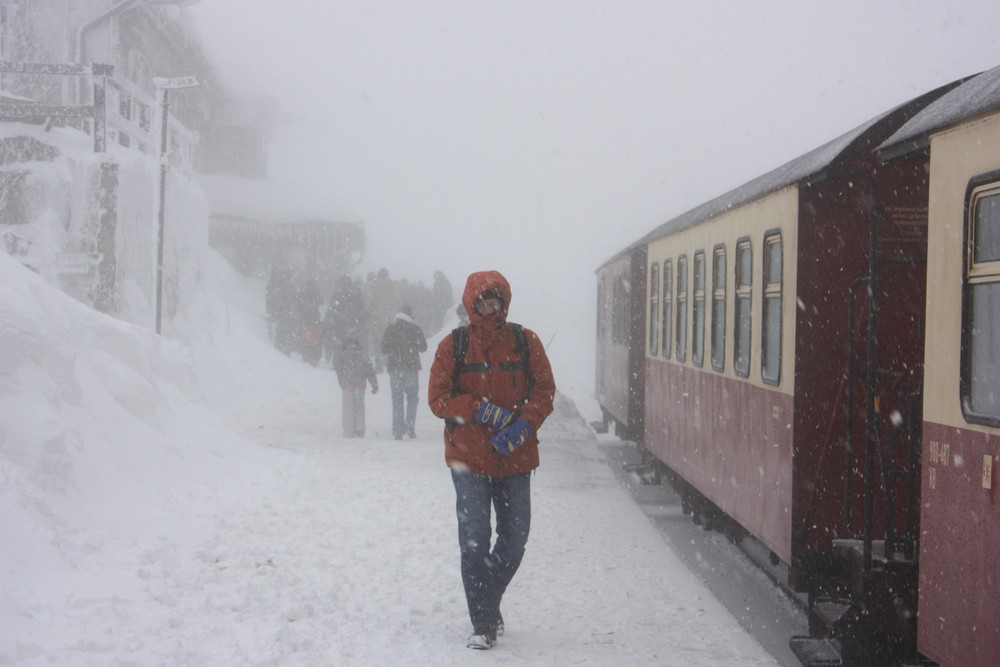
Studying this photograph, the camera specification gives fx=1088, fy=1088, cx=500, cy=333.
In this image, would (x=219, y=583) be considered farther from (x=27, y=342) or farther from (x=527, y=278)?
(x=527, y=278)

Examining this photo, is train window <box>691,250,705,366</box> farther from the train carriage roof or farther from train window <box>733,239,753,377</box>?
the train carriage roof

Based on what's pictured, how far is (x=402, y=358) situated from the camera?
15.8m

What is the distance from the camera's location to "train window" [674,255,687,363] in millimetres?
10812

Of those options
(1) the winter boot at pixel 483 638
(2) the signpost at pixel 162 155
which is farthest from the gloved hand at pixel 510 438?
(2) the signpost at pixel 162 155

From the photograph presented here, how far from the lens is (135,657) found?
5.08m

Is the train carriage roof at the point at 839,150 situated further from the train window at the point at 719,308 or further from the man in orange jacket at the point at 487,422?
the man in orange jacket at the point at 487,422

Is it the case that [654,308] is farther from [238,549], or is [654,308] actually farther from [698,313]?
[238,549]

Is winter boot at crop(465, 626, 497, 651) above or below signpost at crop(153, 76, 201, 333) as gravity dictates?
below

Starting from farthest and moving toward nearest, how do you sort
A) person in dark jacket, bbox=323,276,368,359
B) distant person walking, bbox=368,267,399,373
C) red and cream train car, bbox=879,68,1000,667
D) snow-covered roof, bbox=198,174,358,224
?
snow-covered roof, bbox=198,174,358,224, distant person walking, bbox=368,267,399,373, person in dark jacket, bbox=323,276,368,359, red and cream train car, bbox=879,68,1000,667

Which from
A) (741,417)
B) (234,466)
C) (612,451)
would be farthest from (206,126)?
(741,417)

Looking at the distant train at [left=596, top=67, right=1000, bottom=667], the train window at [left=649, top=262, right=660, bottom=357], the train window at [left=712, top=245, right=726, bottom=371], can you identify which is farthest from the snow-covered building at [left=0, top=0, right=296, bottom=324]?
the distant train at [left=596, top=67, right=1000, bottom=667]

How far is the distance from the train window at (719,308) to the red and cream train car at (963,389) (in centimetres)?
405

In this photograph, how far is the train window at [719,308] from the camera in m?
8.98

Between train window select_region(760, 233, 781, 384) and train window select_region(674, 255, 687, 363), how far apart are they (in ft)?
10.5
